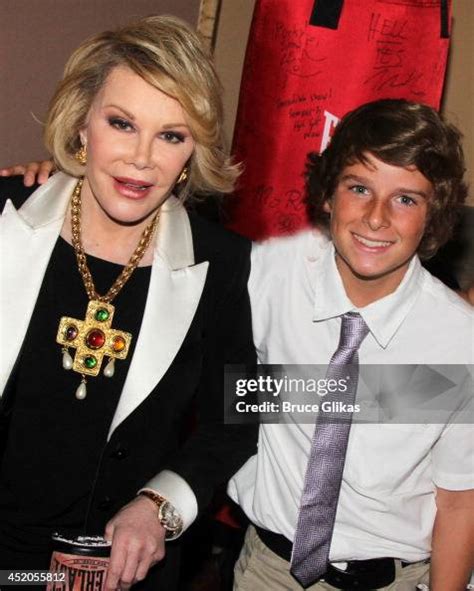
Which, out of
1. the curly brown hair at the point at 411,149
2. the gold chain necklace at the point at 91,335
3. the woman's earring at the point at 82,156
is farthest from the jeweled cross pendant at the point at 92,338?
the curly brown hair at the point at 411,149

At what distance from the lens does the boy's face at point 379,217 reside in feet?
5.50

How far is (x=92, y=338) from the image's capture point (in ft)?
5.37

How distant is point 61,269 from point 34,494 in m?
0.45

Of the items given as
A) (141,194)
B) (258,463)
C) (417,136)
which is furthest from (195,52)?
(258,463)

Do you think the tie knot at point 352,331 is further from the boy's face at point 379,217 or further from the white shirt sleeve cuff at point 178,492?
the white shirt sleeve cuff at point 178,492

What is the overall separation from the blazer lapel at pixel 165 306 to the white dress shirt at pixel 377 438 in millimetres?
216

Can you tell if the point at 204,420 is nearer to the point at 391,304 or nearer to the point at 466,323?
the point at 391,304

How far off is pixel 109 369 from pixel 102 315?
11 centimetres

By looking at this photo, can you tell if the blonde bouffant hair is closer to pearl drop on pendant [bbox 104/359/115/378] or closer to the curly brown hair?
the curly brown hair

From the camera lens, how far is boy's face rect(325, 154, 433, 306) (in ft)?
5.50

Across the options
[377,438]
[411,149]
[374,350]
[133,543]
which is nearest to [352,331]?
[374,350]

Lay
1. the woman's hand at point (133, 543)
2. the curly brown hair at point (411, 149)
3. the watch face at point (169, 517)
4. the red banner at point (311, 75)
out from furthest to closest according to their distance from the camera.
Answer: the red banner at point (311, 75)
the curly brown hair at point (411, 149)
the watch face at point (169, 517)
the woman's hand at point (133, 543)

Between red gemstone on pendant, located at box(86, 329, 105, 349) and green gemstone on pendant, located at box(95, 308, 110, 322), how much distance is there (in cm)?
3

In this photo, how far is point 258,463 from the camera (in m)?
1.86
